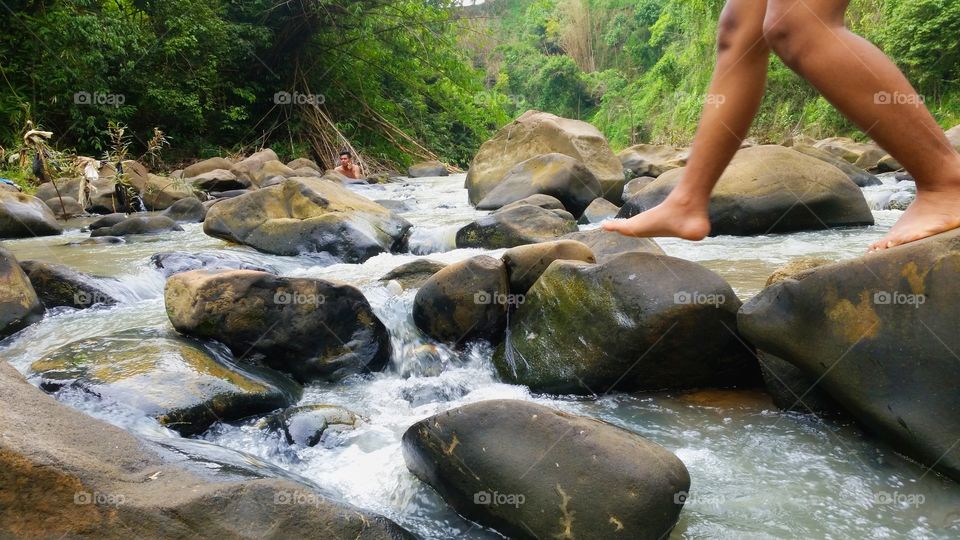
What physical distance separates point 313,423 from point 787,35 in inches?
78.1

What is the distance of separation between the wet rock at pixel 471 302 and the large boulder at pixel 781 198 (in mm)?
2722

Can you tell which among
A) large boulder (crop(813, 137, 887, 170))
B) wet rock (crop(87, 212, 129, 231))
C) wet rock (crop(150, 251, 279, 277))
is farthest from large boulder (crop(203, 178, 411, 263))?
large boulder (crop(813, 137, 887, 170))

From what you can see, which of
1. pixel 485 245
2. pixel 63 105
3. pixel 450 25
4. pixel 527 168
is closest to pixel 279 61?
pixel 450 25

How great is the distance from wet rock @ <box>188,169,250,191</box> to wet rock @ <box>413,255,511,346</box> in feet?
24.9

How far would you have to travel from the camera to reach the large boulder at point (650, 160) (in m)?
10.4

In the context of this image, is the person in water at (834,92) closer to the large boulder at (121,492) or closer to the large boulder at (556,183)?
the large boulder at (121,492)

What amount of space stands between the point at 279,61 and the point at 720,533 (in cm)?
1550

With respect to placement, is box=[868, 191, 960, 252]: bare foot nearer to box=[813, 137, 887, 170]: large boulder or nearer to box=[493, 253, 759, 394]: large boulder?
box=[493, 253, 759, 394]: large boulder

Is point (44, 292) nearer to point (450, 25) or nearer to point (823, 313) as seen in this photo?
point (823, 313)

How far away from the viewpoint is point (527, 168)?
775 centimetres

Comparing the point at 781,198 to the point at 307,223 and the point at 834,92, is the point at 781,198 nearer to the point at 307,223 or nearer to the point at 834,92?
the point at 307,223

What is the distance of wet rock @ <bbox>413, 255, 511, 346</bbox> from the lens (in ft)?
11.5

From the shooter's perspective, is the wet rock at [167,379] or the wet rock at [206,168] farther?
the wet rock at [206,168]

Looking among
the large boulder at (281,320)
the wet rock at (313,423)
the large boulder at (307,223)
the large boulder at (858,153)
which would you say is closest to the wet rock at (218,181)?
the large boulder at (307,223)
